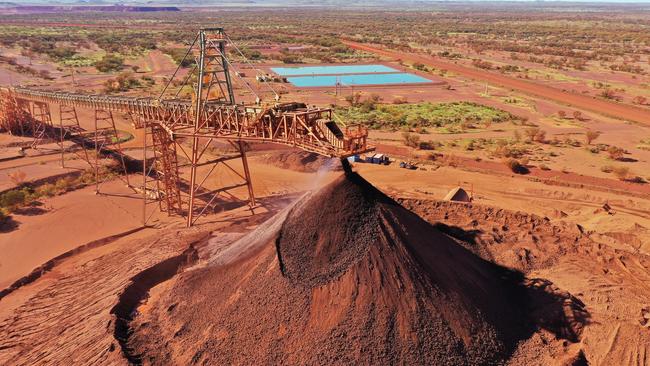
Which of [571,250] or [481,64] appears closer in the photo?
[571,250]

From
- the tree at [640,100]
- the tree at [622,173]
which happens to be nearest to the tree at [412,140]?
the tree at [622,173]

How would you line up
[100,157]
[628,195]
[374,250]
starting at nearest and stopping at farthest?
1. [374,250]
2. [628,195]
3. [100,157]

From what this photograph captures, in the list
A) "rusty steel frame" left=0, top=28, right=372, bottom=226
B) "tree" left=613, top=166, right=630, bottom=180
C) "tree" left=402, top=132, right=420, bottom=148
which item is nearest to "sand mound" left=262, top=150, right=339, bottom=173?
"rusty steel frame" left=0, top=28, right=372, bottom=226

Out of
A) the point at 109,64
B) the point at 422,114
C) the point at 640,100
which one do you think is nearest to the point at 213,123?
the point at 422,114

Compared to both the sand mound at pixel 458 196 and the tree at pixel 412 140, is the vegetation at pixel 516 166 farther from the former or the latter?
the sand mound at pixel 458 196

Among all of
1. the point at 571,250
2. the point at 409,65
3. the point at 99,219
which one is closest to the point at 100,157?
the point at 99,219

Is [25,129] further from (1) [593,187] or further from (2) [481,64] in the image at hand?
(2) [481,64]
